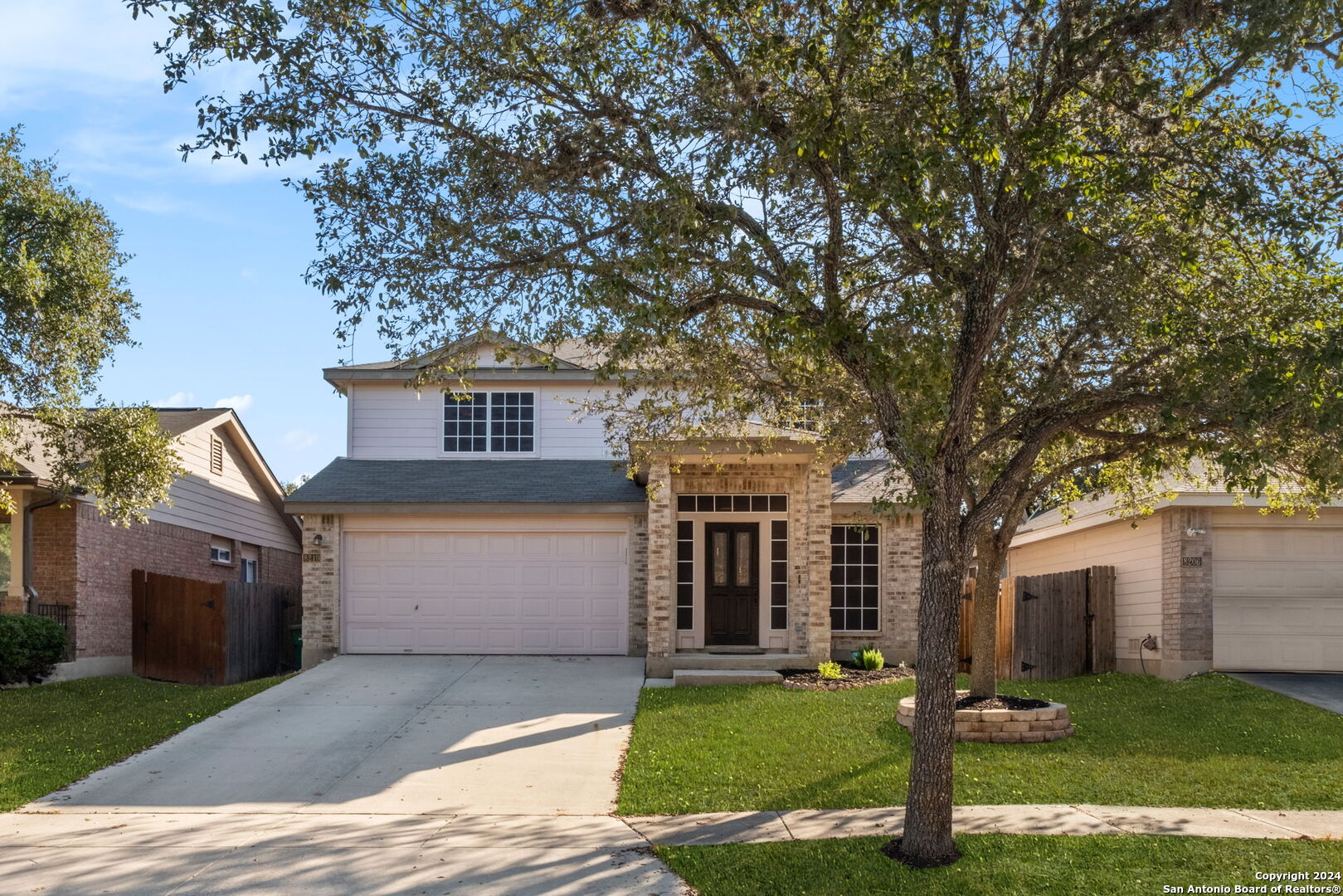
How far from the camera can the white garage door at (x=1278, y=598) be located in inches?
597

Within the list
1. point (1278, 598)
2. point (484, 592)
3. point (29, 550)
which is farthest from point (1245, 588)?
point (29, 550)

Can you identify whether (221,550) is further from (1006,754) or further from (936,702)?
(936,702)

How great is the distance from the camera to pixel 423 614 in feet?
60.2

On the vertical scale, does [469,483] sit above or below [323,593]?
above

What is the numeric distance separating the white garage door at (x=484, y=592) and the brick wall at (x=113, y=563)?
12.1 ft

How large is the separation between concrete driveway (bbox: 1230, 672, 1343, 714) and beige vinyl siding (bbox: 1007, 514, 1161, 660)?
1.44 m

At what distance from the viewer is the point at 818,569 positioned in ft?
54.3

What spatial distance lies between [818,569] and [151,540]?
11566 mm

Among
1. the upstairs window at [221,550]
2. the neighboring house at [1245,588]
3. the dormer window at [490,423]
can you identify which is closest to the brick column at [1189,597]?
the neighboring house at [1245,588]

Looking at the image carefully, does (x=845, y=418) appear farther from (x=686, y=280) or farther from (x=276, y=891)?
→ (x=276, y=891)

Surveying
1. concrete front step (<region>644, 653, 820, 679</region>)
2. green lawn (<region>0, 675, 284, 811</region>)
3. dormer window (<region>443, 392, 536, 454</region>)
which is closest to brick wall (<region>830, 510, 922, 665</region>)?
concrete front step (<region>644, 653, 820, 679</region>)

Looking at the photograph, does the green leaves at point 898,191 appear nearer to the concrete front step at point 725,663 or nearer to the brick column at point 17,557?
the concrete front step at point 725,663

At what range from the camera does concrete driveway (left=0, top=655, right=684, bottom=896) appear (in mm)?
7527

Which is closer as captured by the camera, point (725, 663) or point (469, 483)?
point (725, 663)
